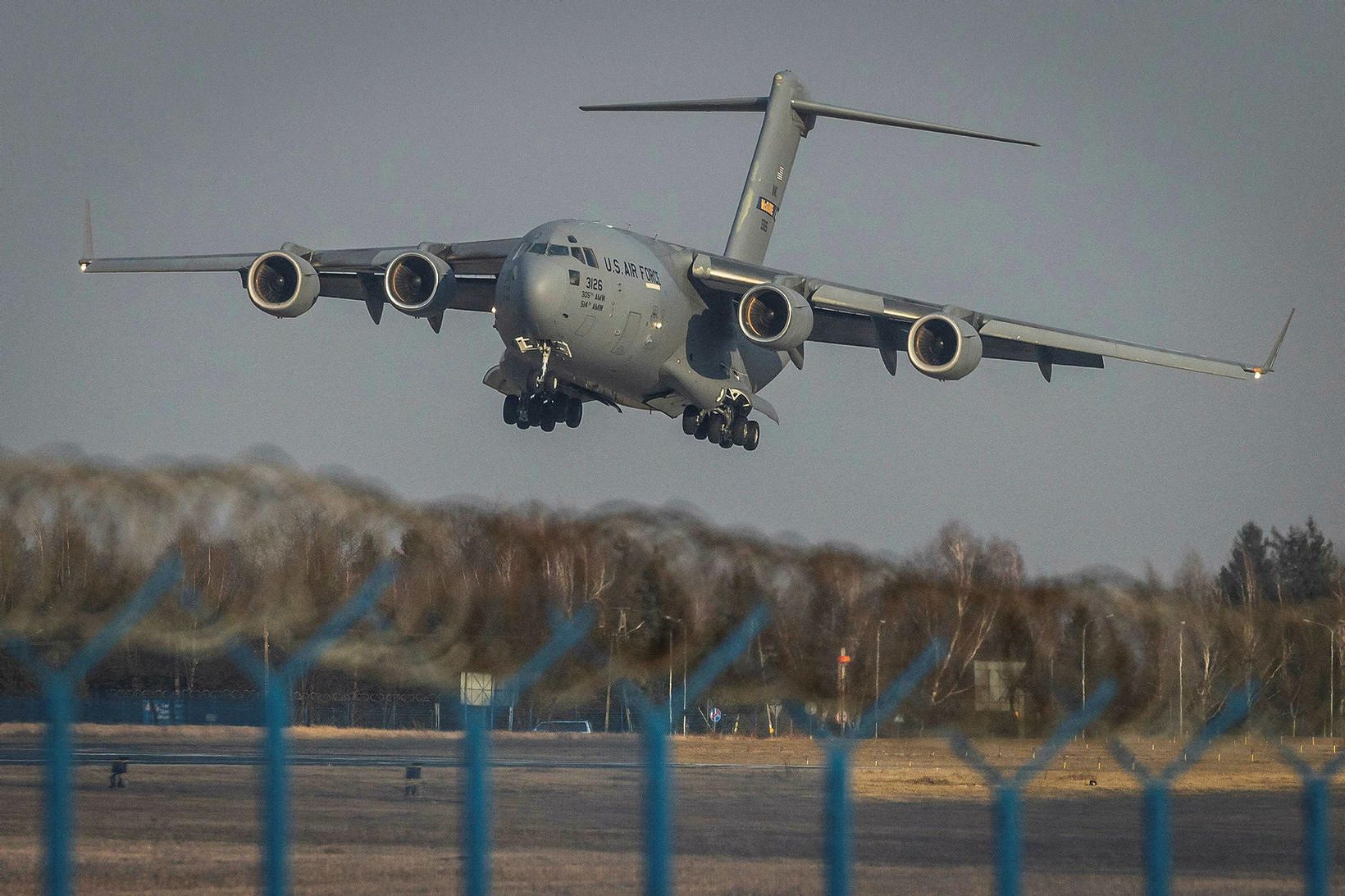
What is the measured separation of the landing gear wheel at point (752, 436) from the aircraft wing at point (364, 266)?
13.2 feet

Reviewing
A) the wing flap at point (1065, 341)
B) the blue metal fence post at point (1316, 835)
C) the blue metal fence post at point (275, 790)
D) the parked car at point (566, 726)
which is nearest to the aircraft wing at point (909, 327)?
the wing flap at point (1065, 341)

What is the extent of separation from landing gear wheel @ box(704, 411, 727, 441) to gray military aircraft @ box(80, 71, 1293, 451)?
2 centimetres

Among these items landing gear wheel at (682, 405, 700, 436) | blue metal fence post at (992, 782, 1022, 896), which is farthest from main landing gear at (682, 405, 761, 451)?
blue metal fence post at (992, 782, 1022, 896)

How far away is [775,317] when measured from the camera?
Result: 2341cm

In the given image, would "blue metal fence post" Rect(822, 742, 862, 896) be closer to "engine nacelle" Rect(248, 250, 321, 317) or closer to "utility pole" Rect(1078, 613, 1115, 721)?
"utility pole" Rect(1078, 613, 1115, 721)

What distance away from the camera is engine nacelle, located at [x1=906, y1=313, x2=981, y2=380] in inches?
880

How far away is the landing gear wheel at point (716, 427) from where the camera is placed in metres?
24.9

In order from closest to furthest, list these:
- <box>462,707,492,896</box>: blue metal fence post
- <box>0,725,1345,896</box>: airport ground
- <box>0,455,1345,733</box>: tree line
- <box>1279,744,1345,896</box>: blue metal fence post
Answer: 1. <box>462,707,492,896</box>: blue metal fence post
2. <box>1279,744,1345,896</box>: blue metal fence post
3. <box>0,725,1345,896</box>: airport ground
4. <box>0,455,1345,733</box>: tree line

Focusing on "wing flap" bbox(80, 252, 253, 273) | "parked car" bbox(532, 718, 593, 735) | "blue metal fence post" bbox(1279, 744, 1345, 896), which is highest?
"wing flap" bbox(80, 252, 253, 273)

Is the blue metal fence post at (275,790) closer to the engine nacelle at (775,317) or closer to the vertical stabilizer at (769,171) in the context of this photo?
the engine nacelle at (775,317)

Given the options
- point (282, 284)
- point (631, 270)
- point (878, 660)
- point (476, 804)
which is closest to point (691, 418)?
point (631, 270)

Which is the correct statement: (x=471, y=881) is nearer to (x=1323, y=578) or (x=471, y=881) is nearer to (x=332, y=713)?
(x=332, y=713)

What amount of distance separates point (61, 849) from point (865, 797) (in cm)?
923

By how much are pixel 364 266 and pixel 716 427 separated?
5269 mm
